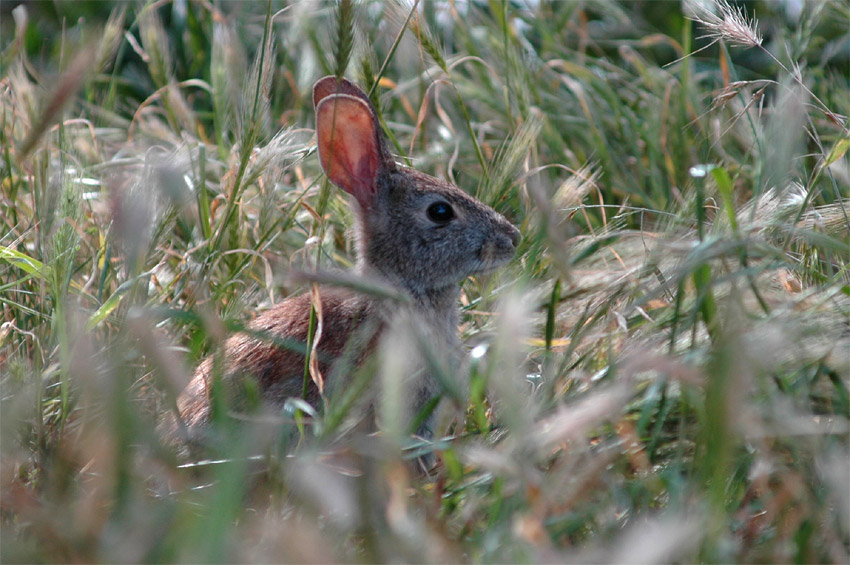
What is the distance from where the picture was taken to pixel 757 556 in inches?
79.3

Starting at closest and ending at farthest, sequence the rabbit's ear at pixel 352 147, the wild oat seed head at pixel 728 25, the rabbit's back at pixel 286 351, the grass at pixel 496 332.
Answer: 1. the grass at pixel 496 332
2. the wild oat seed head at pixel 728 25
3. the rabbit's back at pixel 286 351
4. the rabbit's ear at pixel 352 147

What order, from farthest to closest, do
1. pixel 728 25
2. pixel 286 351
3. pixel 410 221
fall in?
1. pixel 410 221
2. pixel 286 351
3. pixel 728 25

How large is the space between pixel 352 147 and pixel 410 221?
1.24 ft

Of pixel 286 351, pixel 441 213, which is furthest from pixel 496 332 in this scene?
pixel 441 213

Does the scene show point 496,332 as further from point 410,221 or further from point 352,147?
point 352,147

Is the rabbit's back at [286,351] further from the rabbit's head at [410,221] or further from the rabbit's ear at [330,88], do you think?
the rabbit's ear at [330,88]

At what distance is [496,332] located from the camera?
3062mm

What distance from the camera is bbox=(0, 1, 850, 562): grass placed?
1.88m

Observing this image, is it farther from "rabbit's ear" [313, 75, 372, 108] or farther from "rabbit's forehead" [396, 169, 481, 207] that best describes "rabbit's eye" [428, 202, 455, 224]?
"rabbit's ear" [313, 75, 372, 108]

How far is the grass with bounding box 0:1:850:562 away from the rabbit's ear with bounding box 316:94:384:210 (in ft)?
0.40

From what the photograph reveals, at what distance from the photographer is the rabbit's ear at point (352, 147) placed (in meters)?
3.62

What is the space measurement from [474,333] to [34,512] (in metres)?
2.00

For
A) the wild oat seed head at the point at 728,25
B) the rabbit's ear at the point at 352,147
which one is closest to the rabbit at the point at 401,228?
the rabbit's ear at the point at 352,147

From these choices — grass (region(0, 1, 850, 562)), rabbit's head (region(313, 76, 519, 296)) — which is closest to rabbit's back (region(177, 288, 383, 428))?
grass (region(0, 1, 850, 562))
